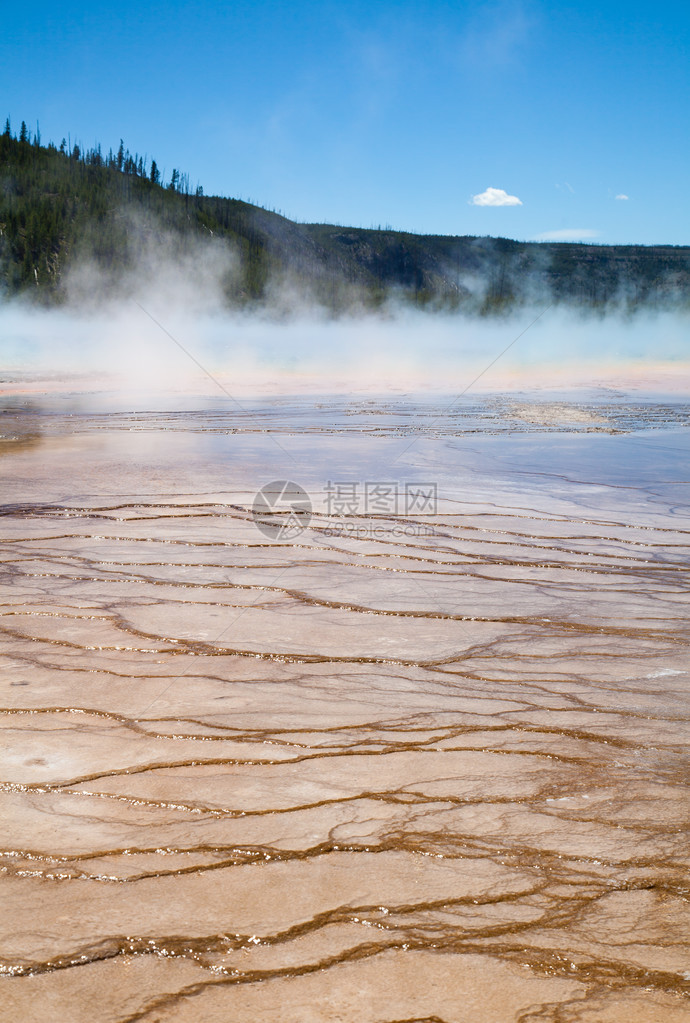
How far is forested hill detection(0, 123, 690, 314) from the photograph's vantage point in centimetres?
5638

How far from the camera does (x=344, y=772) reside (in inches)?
95.3

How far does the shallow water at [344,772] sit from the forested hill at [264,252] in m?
49.1

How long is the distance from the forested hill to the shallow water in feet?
161

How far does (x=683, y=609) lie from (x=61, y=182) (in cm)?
6801

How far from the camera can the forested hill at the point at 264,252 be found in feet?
185

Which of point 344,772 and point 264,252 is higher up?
point 264,252

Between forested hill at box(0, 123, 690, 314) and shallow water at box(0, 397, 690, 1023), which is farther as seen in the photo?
forested hill at box(0, 123, 690, 314)

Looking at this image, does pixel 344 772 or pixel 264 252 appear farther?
pixel 264 252

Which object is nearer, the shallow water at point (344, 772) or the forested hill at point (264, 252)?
the shallow water at point (344, 772)

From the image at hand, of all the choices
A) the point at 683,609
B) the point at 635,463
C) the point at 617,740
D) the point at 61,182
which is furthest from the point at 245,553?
the point at 61,182

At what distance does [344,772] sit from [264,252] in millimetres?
76510

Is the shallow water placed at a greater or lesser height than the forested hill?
lesser

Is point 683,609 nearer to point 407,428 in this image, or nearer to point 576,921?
point 576,921

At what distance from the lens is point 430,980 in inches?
64.5
